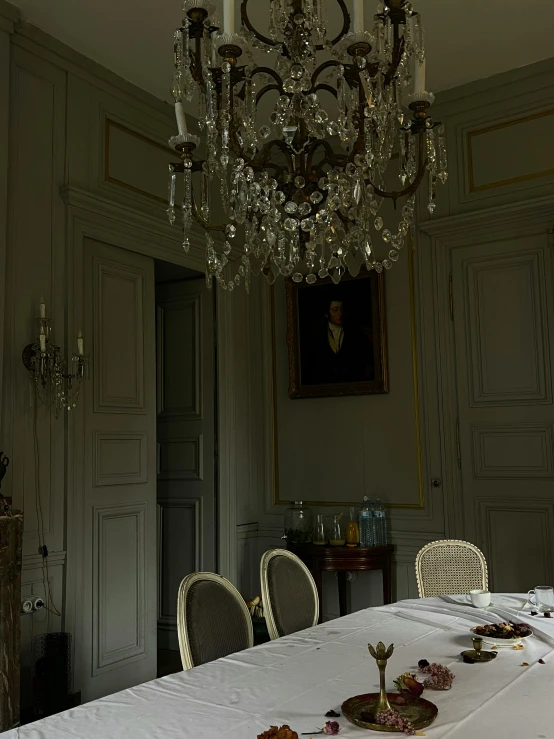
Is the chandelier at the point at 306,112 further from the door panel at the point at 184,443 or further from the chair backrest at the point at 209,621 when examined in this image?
the door panel at the point at 184,443

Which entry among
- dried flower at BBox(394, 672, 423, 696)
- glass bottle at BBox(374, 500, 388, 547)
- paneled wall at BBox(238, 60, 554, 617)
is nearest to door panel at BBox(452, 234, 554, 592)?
paneled wall at BBox(238, 60, 554, 617)

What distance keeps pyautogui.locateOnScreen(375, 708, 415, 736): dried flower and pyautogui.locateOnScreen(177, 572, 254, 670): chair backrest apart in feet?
2.42

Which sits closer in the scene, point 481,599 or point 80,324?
point 481,599

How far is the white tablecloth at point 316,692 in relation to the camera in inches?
59.9

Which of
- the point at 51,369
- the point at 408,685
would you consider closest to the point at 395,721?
the point at 408,685

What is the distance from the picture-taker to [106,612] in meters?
3.65

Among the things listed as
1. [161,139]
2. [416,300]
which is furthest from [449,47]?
[161,139]

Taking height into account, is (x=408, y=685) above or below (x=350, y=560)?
above

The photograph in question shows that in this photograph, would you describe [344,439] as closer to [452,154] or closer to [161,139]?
[452,154]

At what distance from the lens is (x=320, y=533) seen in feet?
14.3

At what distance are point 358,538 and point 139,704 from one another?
106 inches

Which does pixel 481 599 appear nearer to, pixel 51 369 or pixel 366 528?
pixel 366 528

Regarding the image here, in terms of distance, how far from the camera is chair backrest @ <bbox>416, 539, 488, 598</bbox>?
3125mm

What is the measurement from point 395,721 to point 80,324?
2.69 metres
